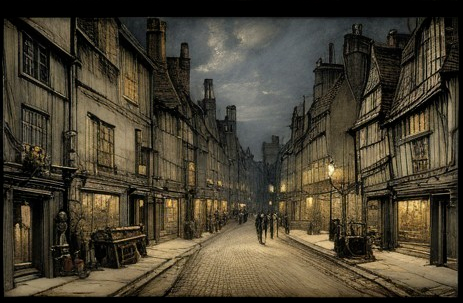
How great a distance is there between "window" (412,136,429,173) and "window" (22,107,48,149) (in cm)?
1296

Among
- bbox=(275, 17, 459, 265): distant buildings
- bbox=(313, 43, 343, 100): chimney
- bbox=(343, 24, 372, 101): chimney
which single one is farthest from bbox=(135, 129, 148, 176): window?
bbox=(313, 43, 343, 100): chimney

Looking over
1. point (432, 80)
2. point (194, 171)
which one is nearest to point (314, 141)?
point (194, 171)

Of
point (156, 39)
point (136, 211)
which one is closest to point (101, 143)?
point (136, 211)

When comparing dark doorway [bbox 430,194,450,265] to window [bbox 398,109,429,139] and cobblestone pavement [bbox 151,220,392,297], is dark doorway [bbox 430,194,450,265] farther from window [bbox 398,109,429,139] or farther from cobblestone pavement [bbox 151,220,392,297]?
cobblestone pavement [bbox 151,220,392,297]

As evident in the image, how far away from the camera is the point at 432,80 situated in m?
15.2

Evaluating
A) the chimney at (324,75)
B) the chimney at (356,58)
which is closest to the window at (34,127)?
the chimney at (356,58)

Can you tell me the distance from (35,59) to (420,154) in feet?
44.6

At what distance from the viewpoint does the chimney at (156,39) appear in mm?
22422

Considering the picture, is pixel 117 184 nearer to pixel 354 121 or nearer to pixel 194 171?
pixel 194 171

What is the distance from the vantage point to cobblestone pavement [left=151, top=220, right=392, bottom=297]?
34.1 feet

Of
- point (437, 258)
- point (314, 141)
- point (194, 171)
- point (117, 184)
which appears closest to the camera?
point (437, 258)

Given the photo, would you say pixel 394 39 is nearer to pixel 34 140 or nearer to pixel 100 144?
pixel 100 144

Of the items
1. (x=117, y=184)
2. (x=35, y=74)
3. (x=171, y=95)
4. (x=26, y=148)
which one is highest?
(x=171, y=95)

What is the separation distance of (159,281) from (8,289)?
12.7 ft
